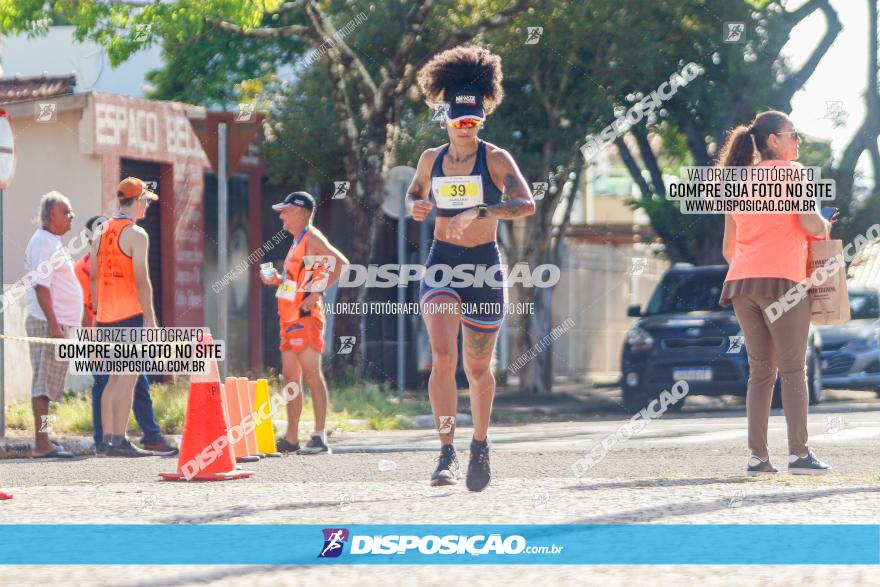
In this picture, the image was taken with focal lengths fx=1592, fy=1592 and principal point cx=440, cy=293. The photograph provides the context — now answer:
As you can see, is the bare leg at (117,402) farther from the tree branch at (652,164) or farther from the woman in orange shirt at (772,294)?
the tree branch at (652,164)

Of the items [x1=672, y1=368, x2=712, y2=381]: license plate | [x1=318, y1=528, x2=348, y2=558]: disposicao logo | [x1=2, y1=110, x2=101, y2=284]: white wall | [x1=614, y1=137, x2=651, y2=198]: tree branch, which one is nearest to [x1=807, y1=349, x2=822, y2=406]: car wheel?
[x1=672, y1=368, x2=712, y2=381]: license plate

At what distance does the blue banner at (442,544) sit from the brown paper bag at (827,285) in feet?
8.45

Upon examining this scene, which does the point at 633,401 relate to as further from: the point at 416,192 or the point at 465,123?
the point at 465,123

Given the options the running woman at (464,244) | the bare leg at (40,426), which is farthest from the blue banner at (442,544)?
the bare leg at (40,426)

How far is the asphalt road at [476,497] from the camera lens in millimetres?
4945

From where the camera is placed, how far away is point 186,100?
27.5 meters

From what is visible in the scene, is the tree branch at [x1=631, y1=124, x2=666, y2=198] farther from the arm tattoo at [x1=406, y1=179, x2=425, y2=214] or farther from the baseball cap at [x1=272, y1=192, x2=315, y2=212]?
the arm tattoo at [x1=406, y1=179, x2=425, y2=214]

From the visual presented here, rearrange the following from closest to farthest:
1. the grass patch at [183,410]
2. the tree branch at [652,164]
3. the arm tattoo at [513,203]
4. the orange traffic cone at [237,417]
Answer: the arm tattoo at [513,203] < the orange traffic cone at [237,417] < the grass patch at [183,410] < the tree branch at [652,164]

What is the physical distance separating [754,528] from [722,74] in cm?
1853

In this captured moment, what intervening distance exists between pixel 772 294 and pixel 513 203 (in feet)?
5.23

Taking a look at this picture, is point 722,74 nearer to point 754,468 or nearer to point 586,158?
point 586,158

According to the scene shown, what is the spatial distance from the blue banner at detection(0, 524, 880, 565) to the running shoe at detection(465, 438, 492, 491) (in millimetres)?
1457

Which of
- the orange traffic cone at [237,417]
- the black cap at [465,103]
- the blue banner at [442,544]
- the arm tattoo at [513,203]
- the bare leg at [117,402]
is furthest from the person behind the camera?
the bare leg at [117,402]

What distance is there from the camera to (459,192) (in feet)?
25.1
